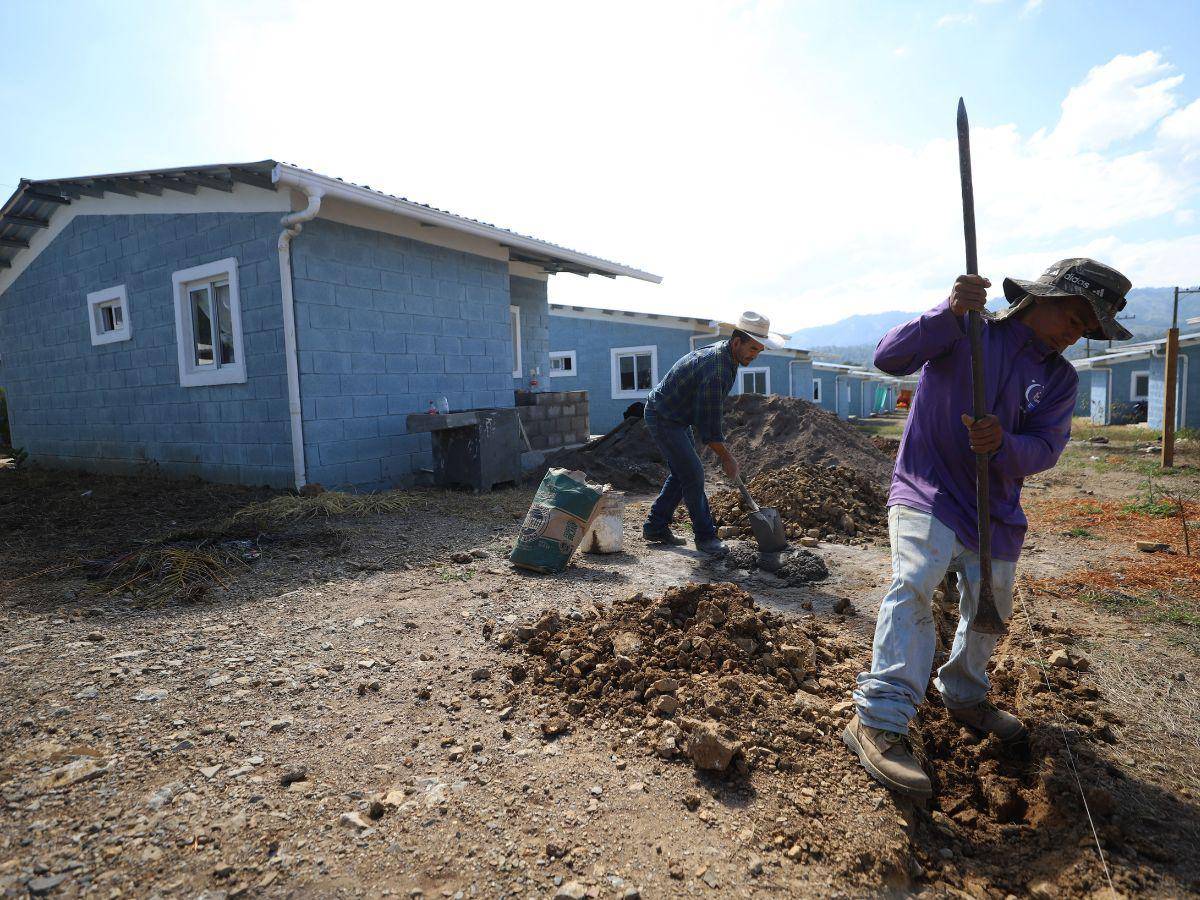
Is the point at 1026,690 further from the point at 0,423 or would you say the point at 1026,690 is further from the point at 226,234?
the point at 0,423

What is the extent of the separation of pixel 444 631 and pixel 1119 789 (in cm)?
289

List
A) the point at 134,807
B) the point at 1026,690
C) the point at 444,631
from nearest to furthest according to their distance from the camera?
the point at 134,807, the point at 1026,690, the point at 444,631

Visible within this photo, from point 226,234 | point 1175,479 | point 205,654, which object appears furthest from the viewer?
point 1175,479

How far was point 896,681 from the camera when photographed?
2117mm

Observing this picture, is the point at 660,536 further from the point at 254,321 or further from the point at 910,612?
the point at 254,321

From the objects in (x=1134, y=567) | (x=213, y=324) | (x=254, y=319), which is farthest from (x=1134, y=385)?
(x=213, y=324)

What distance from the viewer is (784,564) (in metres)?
4.66

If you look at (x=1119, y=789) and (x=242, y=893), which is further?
(x=1119, y=789)

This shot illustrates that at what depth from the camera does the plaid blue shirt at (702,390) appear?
15.8 ft

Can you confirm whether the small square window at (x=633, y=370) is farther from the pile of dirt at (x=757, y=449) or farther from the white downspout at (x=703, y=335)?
the pile of dirt at (x=757, y=449)

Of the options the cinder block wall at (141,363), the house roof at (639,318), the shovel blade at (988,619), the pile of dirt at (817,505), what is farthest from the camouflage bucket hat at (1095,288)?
the house roof at (639,318)

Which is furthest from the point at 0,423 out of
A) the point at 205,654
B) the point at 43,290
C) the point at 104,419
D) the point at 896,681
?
the point at 896,681

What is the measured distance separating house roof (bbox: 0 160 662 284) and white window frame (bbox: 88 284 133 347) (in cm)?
131

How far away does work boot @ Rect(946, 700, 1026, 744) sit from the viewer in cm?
236
